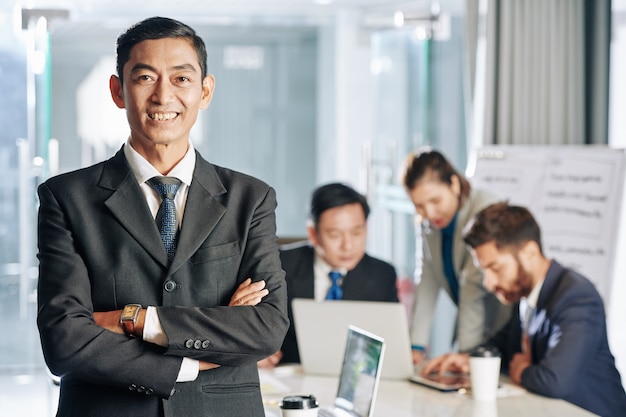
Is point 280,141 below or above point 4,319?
above

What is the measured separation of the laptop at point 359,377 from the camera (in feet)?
8.36

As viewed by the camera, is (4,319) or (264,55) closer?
(4,319)

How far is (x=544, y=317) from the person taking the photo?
3.21 m

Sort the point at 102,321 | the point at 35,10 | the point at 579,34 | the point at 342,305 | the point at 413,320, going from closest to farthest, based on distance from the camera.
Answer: the point at 102,321 → the point at 342,305 → the point at 413,320 → the point at 579,34 → the point at 35,10

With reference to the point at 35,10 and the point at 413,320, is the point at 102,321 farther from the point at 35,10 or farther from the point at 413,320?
the point at 35,10

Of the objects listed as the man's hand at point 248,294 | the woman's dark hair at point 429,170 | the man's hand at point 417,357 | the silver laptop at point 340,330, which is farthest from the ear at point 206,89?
the woman's dark hair at point 429,170

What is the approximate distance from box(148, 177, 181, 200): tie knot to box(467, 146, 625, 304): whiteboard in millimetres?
2968

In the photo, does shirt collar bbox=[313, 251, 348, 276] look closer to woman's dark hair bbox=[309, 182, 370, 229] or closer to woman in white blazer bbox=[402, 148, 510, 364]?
woman's dark hair bbox=[309, 182, 370, 229]

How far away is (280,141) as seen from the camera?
21.4ft

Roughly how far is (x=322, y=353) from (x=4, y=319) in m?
3.17

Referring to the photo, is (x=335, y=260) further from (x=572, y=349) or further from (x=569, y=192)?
(x=569, y=192)

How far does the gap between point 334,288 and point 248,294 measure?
2.02m

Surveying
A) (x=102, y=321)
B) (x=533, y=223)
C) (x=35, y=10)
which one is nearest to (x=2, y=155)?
(x=35, y=10)

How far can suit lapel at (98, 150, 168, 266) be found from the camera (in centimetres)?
185
